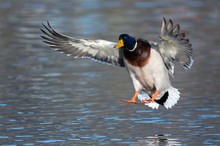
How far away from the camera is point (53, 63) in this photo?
1541 centimetres

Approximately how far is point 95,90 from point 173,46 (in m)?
2.55

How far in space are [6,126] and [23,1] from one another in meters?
15.9

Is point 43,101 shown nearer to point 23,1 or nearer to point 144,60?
point 144,60

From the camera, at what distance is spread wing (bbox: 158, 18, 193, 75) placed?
32.6 ft

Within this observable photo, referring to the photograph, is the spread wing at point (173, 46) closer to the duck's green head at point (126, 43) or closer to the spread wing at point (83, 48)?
the duck's green head at point (126, 43)

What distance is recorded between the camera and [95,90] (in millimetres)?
12578

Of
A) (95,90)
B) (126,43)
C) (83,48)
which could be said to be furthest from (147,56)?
(95,90)

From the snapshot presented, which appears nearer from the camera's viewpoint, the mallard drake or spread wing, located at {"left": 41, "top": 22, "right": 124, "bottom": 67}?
the mallard drake

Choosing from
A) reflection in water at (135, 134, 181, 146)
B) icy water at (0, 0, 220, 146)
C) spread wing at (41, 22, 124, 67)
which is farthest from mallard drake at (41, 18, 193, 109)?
reflection in water at (135, 134, 181, 146)

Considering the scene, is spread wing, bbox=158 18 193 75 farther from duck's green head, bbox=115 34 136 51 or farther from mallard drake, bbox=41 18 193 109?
duck's green head, bbox=115 34 136 51

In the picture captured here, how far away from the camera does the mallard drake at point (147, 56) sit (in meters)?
10.3

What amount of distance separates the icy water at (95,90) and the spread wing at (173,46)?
0.74 meters

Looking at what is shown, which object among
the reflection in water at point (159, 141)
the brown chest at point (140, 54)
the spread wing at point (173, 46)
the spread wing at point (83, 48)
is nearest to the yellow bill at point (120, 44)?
the brown chest at point (140, 54)

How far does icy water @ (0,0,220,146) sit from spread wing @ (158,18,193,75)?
744 mm
